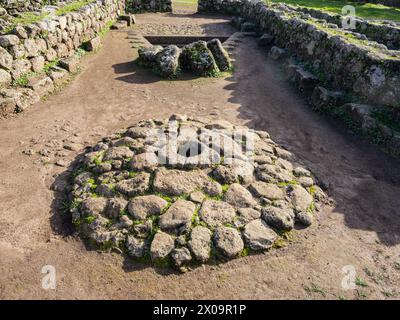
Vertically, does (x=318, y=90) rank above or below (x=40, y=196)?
above

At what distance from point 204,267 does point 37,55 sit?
30.2 feet

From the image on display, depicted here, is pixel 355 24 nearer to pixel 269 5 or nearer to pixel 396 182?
pixel 269 5

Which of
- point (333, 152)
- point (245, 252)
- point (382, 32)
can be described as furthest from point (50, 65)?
point (382, 32)

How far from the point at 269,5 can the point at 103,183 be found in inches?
643

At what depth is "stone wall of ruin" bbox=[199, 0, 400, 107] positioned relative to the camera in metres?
8.68

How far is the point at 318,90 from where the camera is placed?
1023 cm

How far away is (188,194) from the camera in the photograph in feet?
19.6

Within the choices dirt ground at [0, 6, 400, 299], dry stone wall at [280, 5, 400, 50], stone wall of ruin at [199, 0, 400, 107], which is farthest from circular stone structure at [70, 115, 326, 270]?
dry stone wall at [280, 5, 400, 50]

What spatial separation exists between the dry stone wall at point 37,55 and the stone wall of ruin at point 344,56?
8.30 meters

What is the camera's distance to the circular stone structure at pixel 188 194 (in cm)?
525

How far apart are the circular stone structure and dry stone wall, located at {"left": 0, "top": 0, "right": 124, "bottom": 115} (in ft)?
12.6

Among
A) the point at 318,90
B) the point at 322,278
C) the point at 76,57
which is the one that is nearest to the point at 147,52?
the point at 76,57

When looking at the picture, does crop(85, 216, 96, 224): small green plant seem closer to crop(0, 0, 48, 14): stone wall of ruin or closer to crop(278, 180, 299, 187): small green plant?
crop(278, 180, 299, 187): small green plant

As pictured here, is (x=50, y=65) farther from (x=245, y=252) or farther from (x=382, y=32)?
(x=382, y=32)
